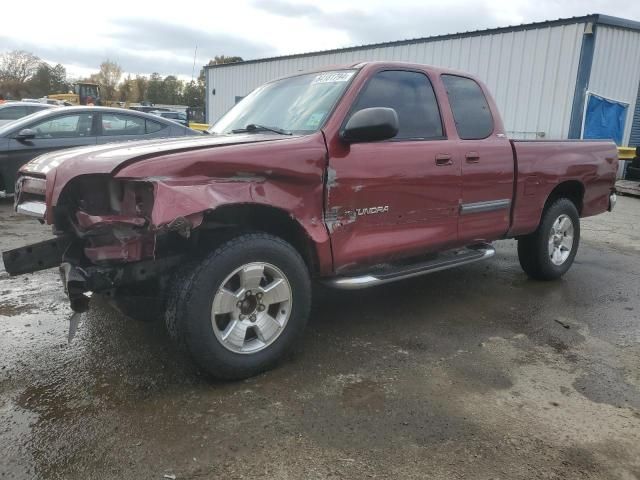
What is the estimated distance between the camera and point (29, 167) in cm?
341

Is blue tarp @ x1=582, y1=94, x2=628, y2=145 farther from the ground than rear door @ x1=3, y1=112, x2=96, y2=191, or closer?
farther from the ground

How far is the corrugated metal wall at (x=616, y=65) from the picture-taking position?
12.3 meters

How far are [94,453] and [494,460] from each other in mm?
1831

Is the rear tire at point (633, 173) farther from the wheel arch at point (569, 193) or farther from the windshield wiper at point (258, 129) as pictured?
the windshield wiper at point (258, 129)

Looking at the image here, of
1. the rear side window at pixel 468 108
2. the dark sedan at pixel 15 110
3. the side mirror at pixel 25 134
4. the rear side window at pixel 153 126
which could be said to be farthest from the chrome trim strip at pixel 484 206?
the dark sedan at pixel 15 110

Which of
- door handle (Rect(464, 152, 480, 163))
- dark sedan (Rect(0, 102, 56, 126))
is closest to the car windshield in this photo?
door handle (Rect(464, 152, 480, 163))

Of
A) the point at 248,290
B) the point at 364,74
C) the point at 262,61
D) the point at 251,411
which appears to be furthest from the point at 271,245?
→ the point at 262,61

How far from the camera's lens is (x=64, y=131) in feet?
25.6

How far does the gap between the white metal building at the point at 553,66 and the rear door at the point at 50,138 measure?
16.9 ft

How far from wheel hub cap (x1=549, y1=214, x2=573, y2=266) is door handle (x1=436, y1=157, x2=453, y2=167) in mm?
1774

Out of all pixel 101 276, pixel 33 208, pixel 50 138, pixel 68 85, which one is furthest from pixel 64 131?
pixel 68 85

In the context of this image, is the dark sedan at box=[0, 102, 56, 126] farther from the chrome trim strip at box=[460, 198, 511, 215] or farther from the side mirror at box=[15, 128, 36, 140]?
the chrome trim strip at box=[460, 198, 511, 215]

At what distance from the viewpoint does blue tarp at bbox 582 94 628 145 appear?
41.2ft

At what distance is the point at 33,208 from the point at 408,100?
2.69m
